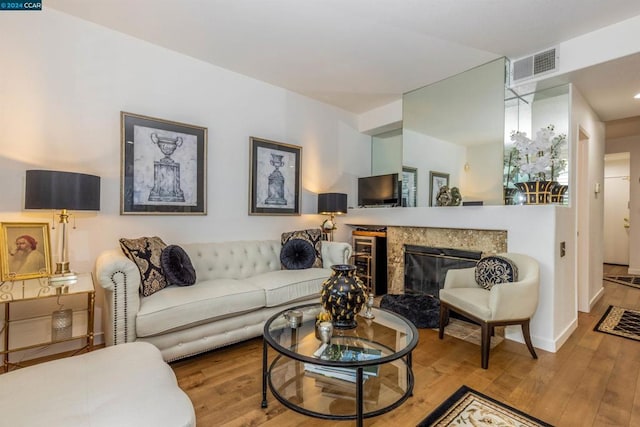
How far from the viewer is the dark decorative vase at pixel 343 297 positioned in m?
1.89

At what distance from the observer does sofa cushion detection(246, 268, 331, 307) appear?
2627mm

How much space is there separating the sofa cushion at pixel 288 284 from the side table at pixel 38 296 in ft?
3.91

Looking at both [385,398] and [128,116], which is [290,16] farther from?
[385,398]

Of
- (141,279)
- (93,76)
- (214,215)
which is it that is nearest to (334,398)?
(141,279)

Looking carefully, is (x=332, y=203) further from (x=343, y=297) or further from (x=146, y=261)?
(x=146, y=261)

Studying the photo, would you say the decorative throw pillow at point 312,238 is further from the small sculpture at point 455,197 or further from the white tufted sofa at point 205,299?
the small sculpture at point 455,197

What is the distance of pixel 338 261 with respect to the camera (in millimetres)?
3365

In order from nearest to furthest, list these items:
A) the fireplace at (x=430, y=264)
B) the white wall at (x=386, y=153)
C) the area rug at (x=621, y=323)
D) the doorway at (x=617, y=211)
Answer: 1. the area rug at (x=621, y=323)
2. the fireplace at (x=430, y=264)
3. the white wall at (x=386, y=153)
4. the doorway at (x=617, y=211)

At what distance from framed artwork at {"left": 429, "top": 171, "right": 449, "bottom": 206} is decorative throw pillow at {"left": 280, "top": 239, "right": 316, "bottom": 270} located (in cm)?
172

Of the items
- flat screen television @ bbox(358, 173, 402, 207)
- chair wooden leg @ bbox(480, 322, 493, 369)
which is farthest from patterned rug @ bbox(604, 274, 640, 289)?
chair wooden leg @ bbox(480, 322, 493, 369)

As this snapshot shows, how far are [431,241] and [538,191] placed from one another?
4.22 feet

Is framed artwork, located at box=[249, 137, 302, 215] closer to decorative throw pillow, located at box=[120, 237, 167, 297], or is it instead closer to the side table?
decorative throw pillow, located at box=[120, 237, 167, 297]

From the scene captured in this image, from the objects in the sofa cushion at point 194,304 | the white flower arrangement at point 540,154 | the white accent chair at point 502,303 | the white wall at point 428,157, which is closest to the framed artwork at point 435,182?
the white wall at point 428,157

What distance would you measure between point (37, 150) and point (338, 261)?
2834mm
